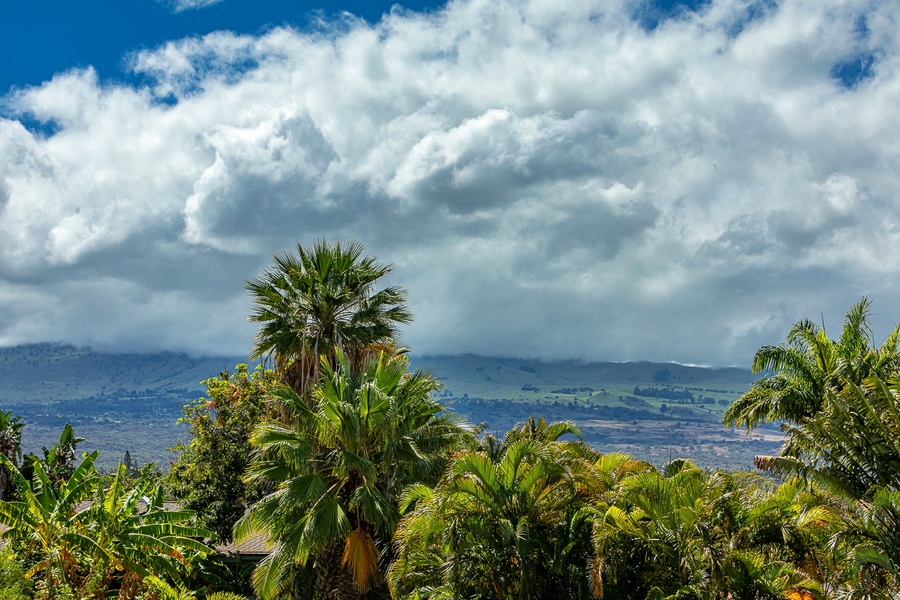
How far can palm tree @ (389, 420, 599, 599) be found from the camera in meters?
15.4

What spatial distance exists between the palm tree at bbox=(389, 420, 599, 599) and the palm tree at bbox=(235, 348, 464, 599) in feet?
4.71

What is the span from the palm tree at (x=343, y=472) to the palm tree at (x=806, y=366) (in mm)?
9381

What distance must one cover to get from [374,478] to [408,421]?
1.93 meters

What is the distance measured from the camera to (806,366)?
21.5 meters

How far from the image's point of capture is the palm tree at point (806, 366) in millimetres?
20484

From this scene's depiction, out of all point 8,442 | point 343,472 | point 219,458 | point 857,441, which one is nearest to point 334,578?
point 343,472

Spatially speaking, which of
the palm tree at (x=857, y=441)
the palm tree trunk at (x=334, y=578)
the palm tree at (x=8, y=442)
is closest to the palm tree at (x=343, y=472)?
the palm tree trunk at (x=334, y=578)

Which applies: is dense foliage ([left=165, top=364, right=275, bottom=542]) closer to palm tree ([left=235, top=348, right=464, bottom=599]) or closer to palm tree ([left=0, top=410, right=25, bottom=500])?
palm tree ([left=235, top=348, right=464, bottom=599])

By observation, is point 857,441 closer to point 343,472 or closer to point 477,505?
point 477,505

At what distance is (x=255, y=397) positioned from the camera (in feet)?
85.9

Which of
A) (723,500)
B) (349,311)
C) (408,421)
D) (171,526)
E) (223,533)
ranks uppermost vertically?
(349,311)

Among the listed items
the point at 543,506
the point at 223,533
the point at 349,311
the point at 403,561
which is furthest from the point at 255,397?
the point at 543,506

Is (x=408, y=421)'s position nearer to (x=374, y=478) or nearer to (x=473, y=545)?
(x=374, y=478)

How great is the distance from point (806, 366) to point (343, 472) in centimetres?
1301
